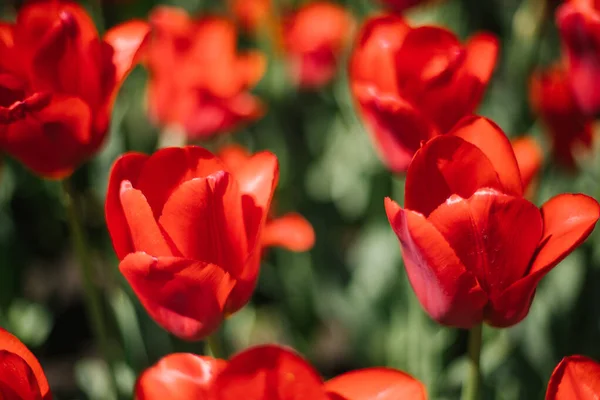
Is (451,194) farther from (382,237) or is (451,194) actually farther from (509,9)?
(509,9)

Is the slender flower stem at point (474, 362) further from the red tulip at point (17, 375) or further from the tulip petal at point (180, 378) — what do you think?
the red tulip at point (17, 375)

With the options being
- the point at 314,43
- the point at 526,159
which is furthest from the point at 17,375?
the point at 314,43

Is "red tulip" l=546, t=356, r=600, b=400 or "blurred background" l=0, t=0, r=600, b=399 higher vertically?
"red tulip" l=546, t=356, r=600, b=400

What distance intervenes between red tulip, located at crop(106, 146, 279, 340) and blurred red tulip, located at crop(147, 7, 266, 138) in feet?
1.82

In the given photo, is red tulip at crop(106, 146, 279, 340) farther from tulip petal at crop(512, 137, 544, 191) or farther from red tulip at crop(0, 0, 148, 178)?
tulip petal at crop(512, 137, 544, 191)

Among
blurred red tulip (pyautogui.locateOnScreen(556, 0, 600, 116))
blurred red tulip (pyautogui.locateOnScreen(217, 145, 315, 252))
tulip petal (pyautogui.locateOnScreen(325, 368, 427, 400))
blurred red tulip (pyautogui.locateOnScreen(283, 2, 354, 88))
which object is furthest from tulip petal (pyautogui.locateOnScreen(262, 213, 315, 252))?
blurred red tulip (pyautogui.locateOnScreen(283, 2, 354, 88))

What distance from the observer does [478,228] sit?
477mm

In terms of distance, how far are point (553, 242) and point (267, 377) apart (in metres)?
0.23

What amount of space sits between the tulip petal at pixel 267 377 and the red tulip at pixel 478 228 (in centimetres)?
13

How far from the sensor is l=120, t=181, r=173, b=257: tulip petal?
48 centimetres

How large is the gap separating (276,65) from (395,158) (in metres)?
0.83

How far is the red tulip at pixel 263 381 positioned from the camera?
374 millimetres

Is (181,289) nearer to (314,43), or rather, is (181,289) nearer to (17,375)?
(17,375)

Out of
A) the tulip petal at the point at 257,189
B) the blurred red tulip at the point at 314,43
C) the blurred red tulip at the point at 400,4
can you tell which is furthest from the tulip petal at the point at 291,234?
the blurred red tulip at the point at 314,43
